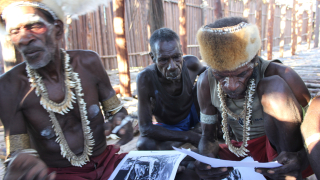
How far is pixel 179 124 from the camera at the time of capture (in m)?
2.76

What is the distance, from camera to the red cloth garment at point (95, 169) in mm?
1626

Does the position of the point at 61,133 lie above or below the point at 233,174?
above

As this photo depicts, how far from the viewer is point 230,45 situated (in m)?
1.39

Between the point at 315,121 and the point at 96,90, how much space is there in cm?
158

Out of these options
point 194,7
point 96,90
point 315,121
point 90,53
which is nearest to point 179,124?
point 96,90

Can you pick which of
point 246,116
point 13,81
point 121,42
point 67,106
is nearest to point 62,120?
point 67,106

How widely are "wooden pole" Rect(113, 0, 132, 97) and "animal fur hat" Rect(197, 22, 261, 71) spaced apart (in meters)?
3.20

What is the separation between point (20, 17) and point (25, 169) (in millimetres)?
1021

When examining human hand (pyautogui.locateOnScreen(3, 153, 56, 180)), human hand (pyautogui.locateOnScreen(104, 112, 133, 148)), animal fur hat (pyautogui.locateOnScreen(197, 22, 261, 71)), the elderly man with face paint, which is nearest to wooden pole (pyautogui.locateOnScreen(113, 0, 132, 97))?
the elderly man with face paint

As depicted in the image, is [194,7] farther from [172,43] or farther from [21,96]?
[21,96]

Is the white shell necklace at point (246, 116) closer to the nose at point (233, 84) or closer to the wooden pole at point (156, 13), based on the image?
the nose at point (233, 84)

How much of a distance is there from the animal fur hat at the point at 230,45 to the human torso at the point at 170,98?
1.12 m

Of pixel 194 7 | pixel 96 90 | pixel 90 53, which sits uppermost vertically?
pixel 194 7

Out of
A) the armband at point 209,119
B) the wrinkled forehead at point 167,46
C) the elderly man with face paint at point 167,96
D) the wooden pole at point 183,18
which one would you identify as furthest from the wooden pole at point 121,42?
the armband at point 209,119
